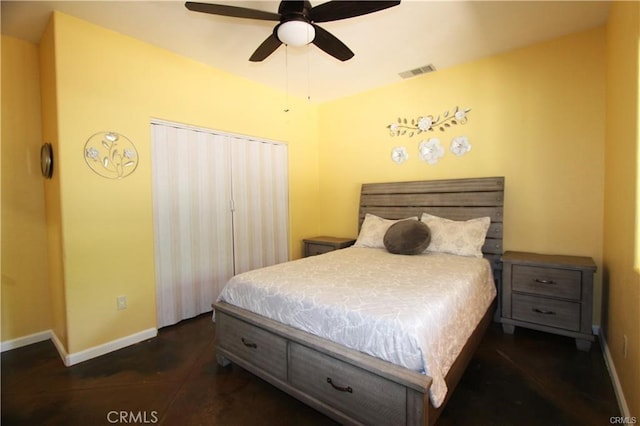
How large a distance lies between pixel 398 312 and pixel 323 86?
3.20m

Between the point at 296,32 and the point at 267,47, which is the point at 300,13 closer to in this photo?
the point at 296,32

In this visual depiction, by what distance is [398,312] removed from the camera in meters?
1.49

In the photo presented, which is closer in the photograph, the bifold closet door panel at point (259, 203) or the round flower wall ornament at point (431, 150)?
the round flower wall ornament at point (431, 150)

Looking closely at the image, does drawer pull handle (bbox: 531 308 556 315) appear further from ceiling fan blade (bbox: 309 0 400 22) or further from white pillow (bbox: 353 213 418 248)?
ceiling fan blade (bbox: 309 0 400 22)

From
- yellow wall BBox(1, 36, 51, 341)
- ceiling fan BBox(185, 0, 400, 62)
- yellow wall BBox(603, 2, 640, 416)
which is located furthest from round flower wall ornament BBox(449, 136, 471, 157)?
yellow wall BBox(1, 36, 51, 341)

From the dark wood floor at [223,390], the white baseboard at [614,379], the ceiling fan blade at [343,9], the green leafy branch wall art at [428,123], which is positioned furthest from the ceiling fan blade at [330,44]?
the white baseboard at [614,379]

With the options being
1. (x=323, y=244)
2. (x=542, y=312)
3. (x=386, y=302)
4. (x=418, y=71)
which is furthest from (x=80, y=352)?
(x=418, y=71)

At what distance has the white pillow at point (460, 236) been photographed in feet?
9.27

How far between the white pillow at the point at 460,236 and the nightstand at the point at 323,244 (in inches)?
47.0

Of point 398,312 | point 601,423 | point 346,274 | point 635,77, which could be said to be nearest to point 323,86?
point 346,274

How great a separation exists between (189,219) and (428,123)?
2912 millimetres

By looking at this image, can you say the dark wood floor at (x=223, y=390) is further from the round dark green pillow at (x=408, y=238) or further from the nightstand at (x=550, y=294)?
the round dark green pillow at (x=408, y=238)

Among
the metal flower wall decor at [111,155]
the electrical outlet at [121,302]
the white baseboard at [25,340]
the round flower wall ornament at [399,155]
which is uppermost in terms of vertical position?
the round flower wall ornament at [399,155]

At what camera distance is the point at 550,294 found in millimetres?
2469
